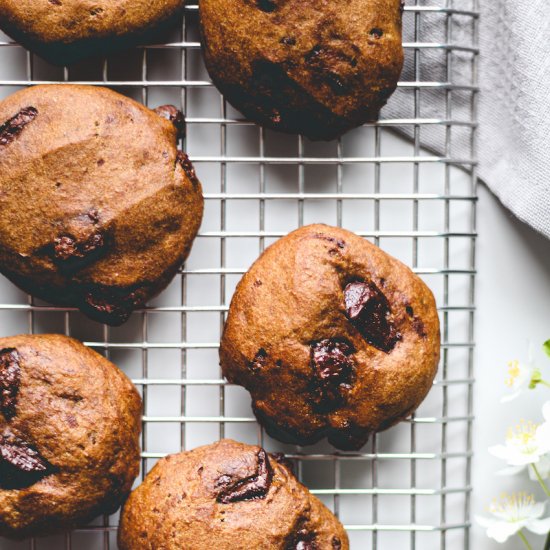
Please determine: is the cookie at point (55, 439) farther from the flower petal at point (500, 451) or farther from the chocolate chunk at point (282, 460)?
the flower petal at point (500, 451)

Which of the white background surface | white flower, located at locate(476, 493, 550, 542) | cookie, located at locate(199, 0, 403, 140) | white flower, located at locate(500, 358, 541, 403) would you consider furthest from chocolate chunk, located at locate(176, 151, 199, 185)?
white flower, located at locate(476, 493, 550, 542)

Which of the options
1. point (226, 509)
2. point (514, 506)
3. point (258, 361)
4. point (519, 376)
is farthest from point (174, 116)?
point (514, 506)

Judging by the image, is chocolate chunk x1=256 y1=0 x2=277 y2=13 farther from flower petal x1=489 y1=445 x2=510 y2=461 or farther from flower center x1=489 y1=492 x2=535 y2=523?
flower center x1=489 y1=492 x2=535 y2=523

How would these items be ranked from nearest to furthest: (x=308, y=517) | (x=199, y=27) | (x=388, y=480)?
(x=308, y=517), (x=199, y=27), (x=388, y=480)

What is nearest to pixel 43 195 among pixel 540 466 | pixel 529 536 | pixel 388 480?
pixel 388 480

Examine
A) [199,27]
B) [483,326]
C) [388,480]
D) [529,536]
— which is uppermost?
[199,27]

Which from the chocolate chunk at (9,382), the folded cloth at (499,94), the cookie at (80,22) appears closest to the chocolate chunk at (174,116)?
the cookie at (80,22)

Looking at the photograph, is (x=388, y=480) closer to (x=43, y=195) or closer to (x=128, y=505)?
(x=128, y=505)
